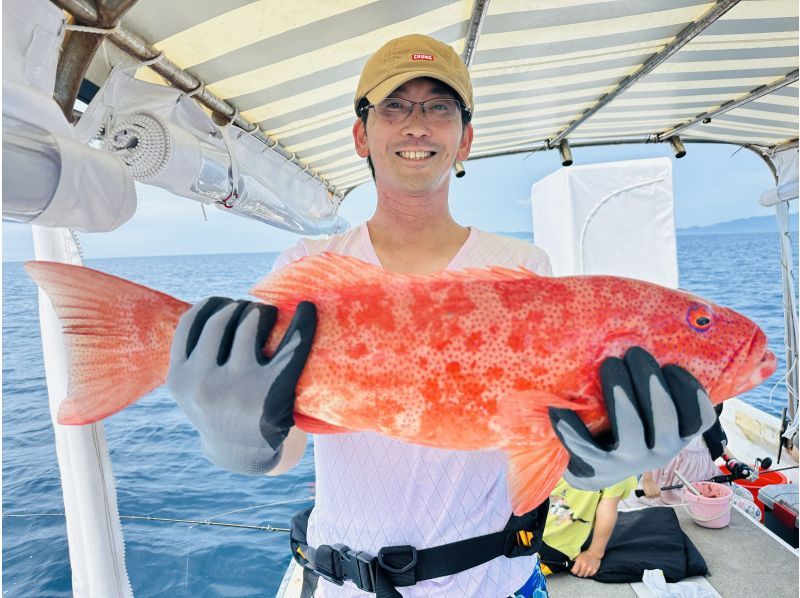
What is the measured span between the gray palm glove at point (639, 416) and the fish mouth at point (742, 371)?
139mm

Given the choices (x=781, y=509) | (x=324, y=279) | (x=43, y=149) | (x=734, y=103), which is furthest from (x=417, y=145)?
(x=781, y=509)

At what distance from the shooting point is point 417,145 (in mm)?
1917

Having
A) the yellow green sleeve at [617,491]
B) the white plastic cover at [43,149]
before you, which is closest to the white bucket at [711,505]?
the yellow green sleeve at [617,491]

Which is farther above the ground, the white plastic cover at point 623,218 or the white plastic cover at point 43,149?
the white plastic cover at point 623,218

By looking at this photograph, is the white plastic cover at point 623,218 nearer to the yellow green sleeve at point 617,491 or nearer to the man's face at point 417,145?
the yellow green sleeve at point 617,491

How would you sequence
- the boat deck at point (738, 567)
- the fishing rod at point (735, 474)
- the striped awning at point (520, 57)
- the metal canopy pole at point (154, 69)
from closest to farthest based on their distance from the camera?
the metal canopy pole at point (154, 69), the striped awning at point (520, 57), the boat deck at point (738, 567), the fishing rod at point (735, 474)

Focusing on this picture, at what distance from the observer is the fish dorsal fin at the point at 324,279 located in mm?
1510

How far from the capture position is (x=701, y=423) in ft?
4.50

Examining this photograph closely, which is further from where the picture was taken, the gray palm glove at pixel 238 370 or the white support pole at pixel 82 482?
the white support pole at pixel 82 482

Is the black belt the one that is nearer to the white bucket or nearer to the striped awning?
the striped awning

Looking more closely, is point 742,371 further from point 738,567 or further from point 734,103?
point 734,103

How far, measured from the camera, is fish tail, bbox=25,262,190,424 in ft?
4.47

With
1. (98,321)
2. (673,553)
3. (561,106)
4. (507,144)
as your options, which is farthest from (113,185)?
(507,144)

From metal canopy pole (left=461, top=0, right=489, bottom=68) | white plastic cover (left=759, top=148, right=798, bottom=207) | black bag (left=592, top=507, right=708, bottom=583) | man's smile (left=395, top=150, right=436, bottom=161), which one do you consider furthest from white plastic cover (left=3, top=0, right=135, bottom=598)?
white plastic cover (left=759, top=148, right=798, bottom=207)
